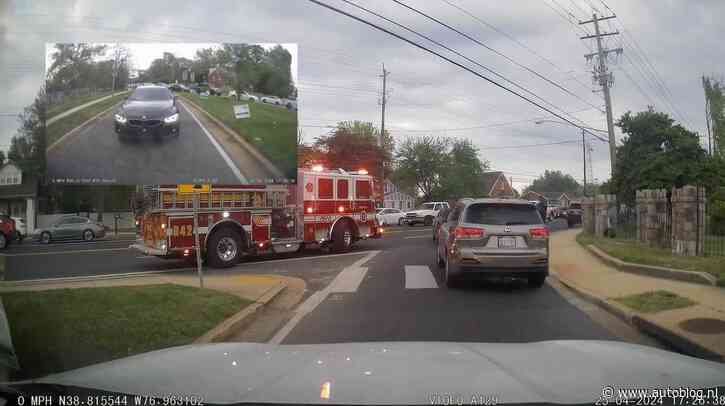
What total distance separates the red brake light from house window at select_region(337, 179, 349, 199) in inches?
311

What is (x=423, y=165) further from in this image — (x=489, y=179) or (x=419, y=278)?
(x=419, y=278)

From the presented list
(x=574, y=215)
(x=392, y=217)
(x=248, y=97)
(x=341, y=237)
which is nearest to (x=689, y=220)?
(x=341, y=237)

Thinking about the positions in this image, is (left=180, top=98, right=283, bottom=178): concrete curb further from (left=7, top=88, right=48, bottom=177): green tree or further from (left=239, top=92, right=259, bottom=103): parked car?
(left=7, top=88, right=48, bottom=177): green tree

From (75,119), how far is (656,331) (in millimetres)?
12465

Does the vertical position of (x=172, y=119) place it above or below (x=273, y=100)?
below

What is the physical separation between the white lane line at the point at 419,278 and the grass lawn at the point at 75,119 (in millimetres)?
7986

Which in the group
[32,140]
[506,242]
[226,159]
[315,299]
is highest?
[226,159]

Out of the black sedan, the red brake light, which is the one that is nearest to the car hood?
the red brake light

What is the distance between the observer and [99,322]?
23.8ft

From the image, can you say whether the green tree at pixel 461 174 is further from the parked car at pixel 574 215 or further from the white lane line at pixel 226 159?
the white lane line at pixel 226 159

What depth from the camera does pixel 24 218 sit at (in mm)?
10852

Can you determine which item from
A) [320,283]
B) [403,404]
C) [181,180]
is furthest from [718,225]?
[403,404]

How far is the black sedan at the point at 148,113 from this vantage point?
1477cm

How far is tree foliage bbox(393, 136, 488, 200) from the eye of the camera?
43969mm
